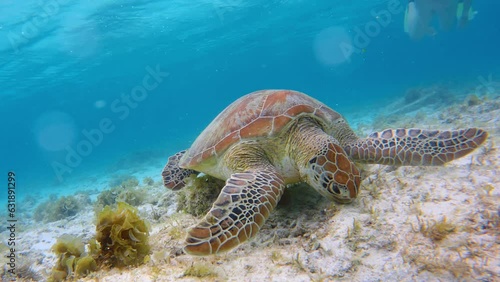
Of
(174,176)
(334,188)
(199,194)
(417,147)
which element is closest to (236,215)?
(334,188)

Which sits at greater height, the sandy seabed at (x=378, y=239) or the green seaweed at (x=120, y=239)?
the green seaweed at (x=120, y=239)

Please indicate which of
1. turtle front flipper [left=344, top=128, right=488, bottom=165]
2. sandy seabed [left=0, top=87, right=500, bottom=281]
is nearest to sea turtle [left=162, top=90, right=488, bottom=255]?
turtle front flipper [left=344, top=128, right=488, bottom=165]

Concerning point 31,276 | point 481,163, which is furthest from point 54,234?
point 481,163

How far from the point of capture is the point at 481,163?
341 cm

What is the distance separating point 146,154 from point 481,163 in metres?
24.8

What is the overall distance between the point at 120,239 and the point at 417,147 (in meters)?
3.64

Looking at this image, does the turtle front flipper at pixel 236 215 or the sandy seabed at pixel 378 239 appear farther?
the turtle front flipper at pixel 236 215

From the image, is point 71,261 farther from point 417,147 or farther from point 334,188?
point 417,147

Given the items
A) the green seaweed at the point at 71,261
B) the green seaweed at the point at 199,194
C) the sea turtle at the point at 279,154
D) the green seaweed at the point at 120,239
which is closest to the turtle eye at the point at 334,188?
the sea turtle at the point at 279,154

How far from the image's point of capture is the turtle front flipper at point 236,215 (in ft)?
7.95

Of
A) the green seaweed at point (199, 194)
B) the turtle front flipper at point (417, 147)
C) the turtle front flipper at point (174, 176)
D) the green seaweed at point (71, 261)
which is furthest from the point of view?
the turtle front flipper at point (174, 176)

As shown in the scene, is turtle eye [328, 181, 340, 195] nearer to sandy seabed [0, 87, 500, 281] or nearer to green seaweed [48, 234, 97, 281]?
sandy seabed [0, 87, 500, 281]

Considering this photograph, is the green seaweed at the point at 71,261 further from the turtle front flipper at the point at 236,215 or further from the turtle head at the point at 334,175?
the turtle head at the point at 334,175

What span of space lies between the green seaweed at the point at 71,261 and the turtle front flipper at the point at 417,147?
11.0 ft
